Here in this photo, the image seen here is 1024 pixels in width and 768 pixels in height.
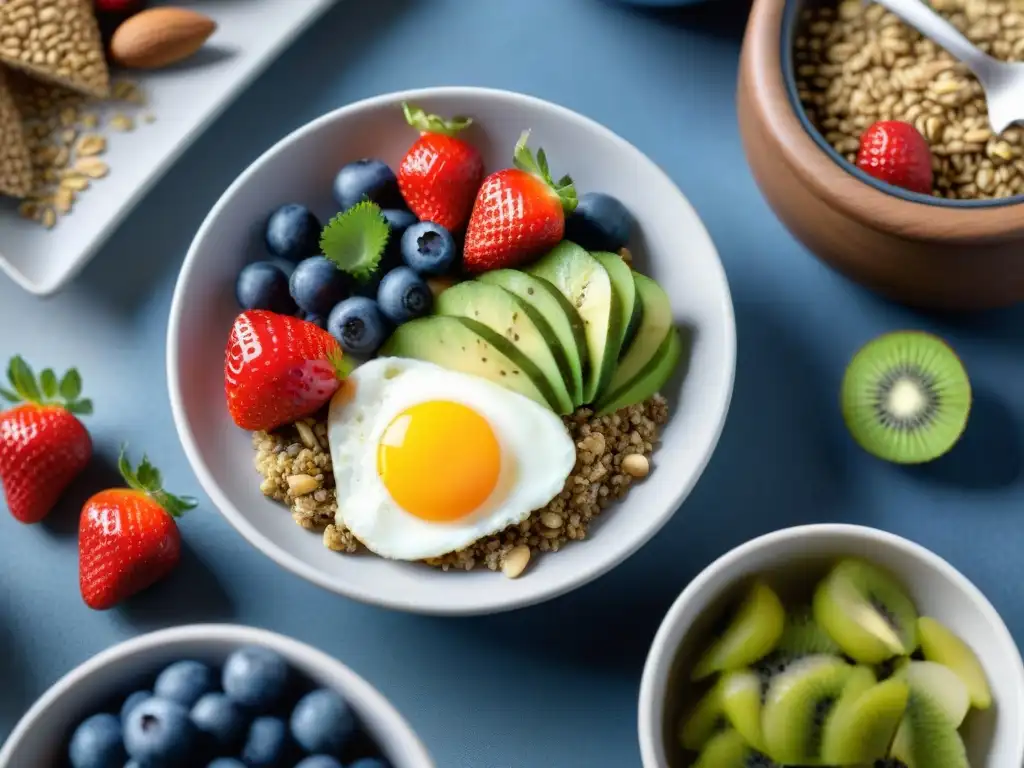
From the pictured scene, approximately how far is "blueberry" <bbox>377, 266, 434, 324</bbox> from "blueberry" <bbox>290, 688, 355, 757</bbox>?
43 centimetres

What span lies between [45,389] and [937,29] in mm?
1141

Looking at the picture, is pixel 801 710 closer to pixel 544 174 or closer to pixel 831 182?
pixel 831 182

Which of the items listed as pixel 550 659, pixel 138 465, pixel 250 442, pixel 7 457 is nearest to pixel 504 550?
pixel 550 659

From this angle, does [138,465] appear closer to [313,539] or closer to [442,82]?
[313,539]

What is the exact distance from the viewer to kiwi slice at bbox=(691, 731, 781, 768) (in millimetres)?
1189

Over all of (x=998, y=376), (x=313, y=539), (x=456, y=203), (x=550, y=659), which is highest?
(x=456, y=203)

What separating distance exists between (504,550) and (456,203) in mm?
416

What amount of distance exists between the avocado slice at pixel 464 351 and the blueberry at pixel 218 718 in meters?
0.43

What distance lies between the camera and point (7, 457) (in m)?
1.42

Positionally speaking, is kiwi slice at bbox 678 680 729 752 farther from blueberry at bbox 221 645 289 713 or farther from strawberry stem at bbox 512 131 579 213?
strawberry stem at bbox 512 131 579 213

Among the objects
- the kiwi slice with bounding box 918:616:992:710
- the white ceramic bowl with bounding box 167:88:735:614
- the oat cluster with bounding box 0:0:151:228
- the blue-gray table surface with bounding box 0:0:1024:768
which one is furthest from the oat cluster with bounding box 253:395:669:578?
the oat cluster with bounding box 0:0:151:228

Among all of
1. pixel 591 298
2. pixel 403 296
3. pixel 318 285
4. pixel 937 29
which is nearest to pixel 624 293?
pixel 591 298

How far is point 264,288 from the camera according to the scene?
55.4 inches

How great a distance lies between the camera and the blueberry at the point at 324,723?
45.5 inches
